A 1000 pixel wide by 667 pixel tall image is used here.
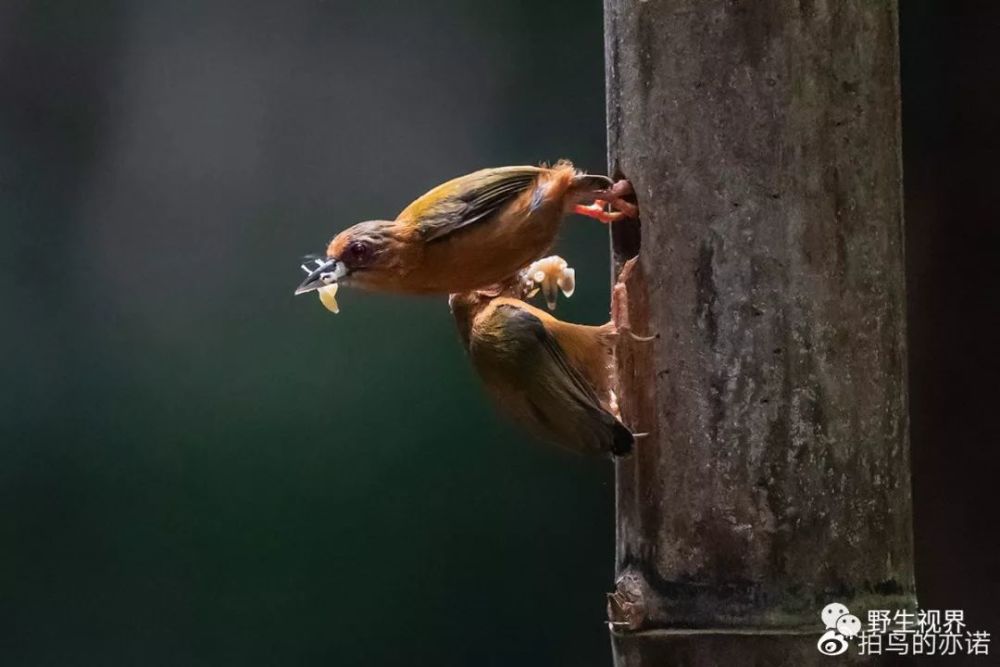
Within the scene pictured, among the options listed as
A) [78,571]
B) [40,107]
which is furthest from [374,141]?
[78,571]

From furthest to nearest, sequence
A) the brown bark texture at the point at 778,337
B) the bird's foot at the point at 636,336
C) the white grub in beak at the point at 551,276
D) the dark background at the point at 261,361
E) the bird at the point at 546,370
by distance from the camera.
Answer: the dark background at the point at 261,361
the white grub in beak at the point at 551,276
the bird at the point at 546,370
the bird's foot at the point at 636,336
the brown bark texture at the point at 778,337

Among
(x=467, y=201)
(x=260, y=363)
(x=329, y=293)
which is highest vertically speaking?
(x=467, y=201)

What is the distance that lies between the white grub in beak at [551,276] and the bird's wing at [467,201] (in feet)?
0.73

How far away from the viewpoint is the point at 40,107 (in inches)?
127

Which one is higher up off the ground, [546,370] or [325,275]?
[325,275]

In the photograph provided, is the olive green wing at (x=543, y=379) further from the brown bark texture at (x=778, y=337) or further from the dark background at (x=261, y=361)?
the dark background at (x=261, y=361)

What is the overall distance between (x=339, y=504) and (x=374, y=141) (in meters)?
0.99

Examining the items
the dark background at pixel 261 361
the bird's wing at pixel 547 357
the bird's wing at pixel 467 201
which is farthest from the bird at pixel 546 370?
the dark background at pixel 261 361

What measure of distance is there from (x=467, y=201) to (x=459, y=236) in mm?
59

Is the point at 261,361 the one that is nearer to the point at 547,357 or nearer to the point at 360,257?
the point at 360,257

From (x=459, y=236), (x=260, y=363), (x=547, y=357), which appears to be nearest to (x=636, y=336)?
(x=547, y=357)

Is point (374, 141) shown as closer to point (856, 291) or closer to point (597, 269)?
point (597, 269)

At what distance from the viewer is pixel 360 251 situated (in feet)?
5.89

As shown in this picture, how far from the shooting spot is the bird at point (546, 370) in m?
1.73
